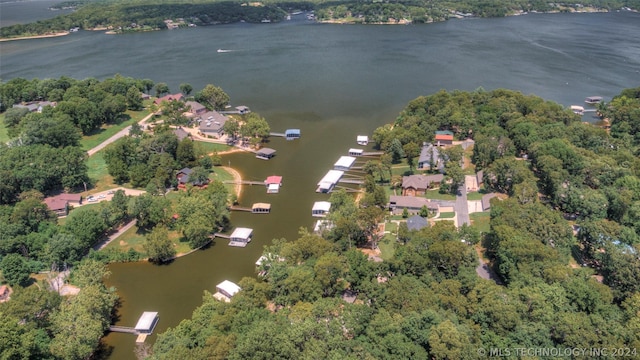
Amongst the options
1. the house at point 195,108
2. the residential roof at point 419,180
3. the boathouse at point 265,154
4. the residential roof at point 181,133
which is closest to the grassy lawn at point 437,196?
the residential roof at point 419,180

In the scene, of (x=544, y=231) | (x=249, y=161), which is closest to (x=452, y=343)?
(x=544, y=231)

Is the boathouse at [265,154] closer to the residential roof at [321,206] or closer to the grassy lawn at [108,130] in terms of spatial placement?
the residential roof at [321,206]

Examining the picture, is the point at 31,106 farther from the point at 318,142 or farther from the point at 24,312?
the point at 24,312

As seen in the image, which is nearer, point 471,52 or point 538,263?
point 538,263

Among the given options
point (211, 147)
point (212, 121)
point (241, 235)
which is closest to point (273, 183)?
point (241, 235)

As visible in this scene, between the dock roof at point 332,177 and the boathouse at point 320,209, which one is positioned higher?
the dock roof at point 332,177

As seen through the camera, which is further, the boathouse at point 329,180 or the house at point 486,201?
the boathouse at point 329,180

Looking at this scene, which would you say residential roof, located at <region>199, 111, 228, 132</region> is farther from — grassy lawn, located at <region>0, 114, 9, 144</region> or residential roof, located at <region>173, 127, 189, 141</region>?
grassy lawn, located at <region>0, 114, 9, 144</region>
